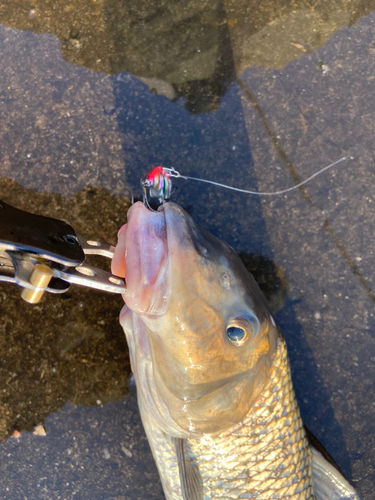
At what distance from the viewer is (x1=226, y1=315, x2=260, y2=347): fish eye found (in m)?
1.83

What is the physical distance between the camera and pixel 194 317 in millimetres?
1794

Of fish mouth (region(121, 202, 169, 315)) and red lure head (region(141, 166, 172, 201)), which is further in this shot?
red lure head (region(141, 166, 172, 201))

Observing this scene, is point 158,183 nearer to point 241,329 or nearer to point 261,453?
point 241,329

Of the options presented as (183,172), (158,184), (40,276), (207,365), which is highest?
(40,276)

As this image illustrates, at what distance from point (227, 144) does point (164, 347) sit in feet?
5.40

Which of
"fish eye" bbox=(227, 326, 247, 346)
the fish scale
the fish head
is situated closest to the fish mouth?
the fish head

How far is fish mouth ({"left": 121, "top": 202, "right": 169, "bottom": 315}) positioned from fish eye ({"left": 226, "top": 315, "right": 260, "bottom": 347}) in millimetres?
Result: 342

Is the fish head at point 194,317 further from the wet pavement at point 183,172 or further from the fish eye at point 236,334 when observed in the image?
the wet pavement at point 183,172

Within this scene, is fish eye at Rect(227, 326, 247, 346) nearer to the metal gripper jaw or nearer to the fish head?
the fish head

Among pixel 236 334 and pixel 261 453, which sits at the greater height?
pixel 236 334

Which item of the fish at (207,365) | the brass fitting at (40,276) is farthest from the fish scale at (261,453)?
the brass fitting at (40,276)

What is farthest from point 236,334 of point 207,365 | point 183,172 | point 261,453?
point 183,172

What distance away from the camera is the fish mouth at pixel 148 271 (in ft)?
5.87

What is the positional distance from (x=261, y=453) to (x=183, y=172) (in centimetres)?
190
